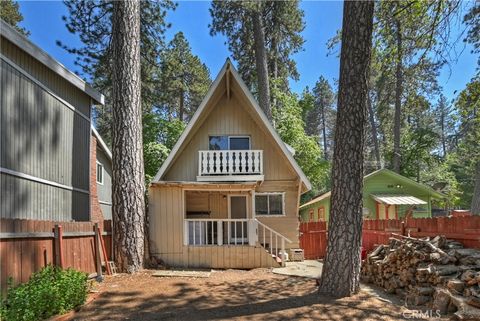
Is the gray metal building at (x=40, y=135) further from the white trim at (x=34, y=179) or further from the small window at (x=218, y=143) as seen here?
the small window at (x=218, y=143)

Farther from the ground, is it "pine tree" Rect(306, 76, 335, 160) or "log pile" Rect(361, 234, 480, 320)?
"pine tree" Rect(306, 76, 335, 160)

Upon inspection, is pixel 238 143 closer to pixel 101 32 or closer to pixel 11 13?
pixel 101 32

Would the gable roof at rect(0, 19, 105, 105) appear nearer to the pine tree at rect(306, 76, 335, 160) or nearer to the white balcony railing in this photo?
the white balcony railing

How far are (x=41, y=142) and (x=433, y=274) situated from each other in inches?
360

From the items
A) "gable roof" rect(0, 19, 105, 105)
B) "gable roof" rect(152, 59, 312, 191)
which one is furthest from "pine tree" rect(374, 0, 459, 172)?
"gable roof" rect(0, 19, 105, 105)

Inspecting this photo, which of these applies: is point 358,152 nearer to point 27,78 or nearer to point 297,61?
point 27,78

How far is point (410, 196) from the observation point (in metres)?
22.0

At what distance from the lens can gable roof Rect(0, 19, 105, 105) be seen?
752 cm

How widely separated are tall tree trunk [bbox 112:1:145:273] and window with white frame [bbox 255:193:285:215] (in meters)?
5.38

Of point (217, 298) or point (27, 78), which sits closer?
point (217, 298)

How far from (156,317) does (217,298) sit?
1513mm

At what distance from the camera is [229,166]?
13320mm

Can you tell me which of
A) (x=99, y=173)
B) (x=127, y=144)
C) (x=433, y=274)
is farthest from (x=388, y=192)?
(x=127, y=144)

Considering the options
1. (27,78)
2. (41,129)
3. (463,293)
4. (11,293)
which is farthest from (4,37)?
(463,293)
